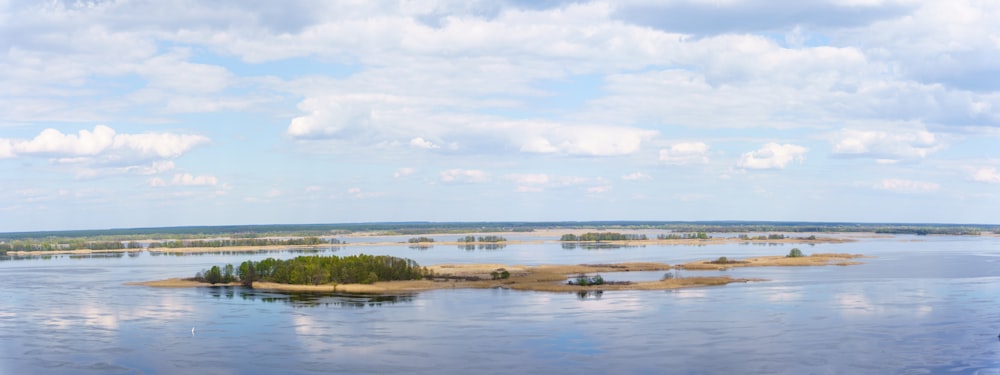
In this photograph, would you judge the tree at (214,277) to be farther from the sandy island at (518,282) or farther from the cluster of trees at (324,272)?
the sandy island at (518,282)

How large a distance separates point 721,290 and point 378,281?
30821 mm

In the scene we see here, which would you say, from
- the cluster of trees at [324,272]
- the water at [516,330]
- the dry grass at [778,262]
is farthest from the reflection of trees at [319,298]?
the dry grass at [778,262]

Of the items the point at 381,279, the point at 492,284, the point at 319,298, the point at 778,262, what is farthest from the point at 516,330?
the point at 778,262

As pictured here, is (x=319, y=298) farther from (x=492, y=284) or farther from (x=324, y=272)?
(x=492, y=284)

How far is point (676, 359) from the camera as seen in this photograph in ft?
145

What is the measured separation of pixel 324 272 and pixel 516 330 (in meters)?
37.1

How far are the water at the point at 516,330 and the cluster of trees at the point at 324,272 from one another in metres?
5.27

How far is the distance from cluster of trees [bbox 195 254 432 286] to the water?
5.27 meters

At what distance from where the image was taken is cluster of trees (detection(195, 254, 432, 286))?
86.7m

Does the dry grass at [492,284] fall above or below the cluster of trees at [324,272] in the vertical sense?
below

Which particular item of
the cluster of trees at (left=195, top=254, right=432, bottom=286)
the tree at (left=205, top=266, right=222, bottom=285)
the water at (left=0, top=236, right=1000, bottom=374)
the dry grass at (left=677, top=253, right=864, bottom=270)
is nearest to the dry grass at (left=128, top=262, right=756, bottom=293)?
the tree at (left=205, top=266, right=222, bottom=285)

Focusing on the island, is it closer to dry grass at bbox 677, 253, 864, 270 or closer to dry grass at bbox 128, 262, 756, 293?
dry grass at bbox 128, 262, 756, 293

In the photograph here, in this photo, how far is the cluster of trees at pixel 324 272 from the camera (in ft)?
284

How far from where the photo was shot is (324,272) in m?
87.0
